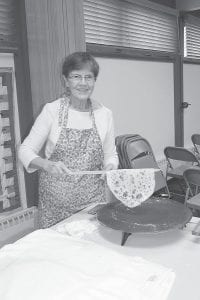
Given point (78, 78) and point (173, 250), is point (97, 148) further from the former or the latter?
point (173, 250)

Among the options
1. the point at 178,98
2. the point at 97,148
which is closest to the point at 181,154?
the point at 178,98

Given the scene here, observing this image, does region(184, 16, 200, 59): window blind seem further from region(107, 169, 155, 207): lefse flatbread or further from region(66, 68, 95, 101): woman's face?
region(107, 169, 155, 207): lefse flatbread

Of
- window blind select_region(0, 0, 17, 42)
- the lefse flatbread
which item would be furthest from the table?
window blind select_region(0, 0, 17, 42)

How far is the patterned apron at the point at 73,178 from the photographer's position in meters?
1.83

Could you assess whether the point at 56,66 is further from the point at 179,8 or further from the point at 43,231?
the point at 179,8

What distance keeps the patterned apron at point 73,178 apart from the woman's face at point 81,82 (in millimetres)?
115

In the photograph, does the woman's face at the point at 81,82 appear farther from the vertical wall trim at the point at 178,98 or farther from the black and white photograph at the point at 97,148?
the vertical wall trim at the point at 178,98

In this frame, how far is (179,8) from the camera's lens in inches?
183

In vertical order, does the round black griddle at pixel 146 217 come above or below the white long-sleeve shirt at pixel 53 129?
below

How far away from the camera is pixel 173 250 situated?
4.14ft

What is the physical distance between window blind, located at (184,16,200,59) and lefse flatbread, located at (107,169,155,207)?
13.7ft

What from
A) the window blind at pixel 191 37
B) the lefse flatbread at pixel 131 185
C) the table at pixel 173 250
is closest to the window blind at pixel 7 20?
the lefse flatbread at pixel 131 185

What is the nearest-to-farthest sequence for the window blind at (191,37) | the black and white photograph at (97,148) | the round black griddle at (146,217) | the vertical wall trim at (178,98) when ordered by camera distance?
1. the black and white photograph at (97,148)
2. the round black griddle at (146,217)
3. the vertical wall trim at (178,98)
4. the window blind at (191,37)

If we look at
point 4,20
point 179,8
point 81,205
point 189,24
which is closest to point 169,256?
point 81,205
